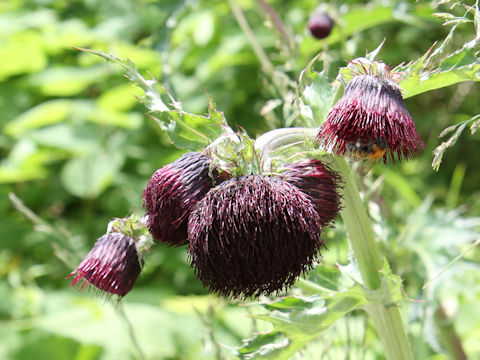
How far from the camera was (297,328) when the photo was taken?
87cm

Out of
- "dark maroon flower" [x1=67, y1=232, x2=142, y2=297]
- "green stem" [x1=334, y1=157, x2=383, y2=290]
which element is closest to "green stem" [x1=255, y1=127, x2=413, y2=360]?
"green stem" [x1=334, y1=157, x2=383, y2=290]

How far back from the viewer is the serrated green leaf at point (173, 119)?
87cm

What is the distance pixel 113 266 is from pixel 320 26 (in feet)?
3.85

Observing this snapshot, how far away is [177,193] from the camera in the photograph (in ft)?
2.78

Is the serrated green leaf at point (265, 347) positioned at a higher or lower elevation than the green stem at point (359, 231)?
lower

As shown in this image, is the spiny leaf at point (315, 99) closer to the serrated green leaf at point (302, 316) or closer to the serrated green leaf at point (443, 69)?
the serrated green leaf at point (443, 69)

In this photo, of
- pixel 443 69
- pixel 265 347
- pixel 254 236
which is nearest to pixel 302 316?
pixel 265 347

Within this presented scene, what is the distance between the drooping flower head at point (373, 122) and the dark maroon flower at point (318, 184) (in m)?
0.05

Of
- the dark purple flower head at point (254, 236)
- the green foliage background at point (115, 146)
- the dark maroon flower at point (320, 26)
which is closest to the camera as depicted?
the dark purple flower head at point (254, 236)

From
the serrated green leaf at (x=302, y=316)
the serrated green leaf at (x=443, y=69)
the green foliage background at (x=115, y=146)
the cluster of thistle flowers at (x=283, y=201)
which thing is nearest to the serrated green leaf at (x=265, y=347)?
the serrated green leaf at (x=302, y=316)

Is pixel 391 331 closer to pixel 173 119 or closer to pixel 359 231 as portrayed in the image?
pixel 359 231

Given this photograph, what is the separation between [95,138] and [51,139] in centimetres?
23

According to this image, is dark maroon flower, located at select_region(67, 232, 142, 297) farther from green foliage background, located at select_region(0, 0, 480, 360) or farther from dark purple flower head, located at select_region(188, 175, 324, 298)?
green foliage background, located at select_region(0, 0, 480, 360)

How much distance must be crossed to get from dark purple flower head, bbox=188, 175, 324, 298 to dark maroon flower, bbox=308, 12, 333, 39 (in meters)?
1.13
